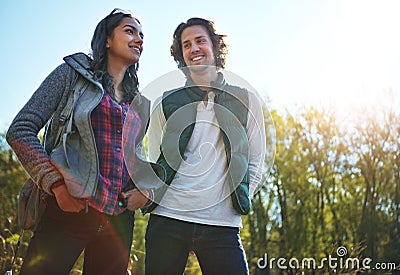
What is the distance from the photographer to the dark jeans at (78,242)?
1.95 meters

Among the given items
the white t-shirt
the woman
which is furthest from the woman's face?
the white t-shirt

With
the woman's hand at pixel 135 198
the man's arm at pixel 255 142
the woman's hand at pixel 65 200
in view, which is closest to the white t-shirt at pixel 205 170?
the man's arm at pixel 255 142

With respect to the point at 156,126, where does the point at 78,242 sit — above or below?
below

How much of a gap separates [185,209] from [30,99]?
79 centimetres

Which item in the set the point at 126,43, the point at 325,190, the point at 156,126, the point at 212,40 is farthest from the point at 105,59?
the point at 325,190

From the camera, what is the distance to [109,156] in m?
2.13

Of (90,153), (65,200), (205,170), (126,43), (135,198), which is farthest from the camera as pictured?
(205,170)

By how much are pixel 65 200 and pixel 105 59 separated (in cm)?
68

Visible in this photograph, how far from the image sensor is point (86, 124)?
2.06 m

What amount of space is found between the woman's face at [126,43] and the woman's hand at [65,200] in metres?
0.66

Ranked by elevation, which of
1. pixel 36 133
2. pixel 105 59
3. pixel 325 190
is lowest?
pixel 325 190

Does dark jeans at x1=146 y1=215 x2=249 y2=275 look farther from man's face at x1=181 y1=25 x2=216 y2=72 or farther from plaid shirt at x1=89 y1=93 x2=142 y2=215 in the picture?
man's face at x1=181 y1=25 x2=216 y2=72

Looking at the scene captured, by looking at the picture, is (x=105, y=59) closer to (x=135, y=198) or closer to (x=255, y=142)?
(x=135, y=198)

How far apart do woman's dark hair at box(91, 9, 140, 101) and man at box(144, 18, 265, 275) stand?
0.23 m
